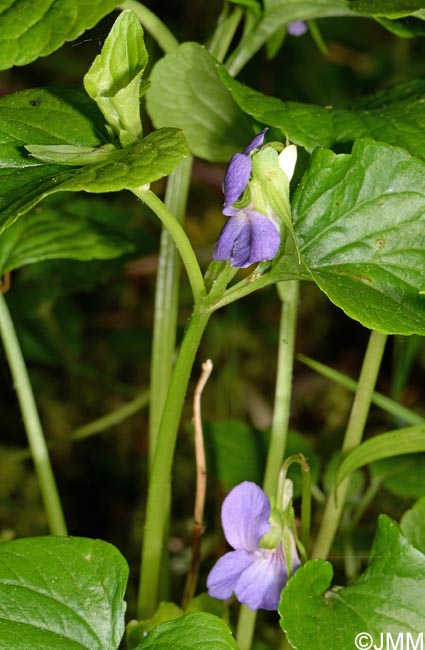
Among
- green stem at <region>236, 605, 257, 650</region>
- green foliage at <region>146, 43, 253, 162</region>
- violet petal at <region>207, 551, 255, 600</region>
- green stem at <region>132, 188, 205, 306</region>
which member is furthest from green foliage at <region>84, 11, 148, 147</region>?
green stem at <region>236, 605, 257, 650</region>

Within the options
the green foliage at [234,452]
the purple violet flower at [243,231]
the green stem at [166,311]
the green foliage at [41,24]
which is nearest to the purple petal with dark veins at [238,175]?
the purple violet flower at [243,231]

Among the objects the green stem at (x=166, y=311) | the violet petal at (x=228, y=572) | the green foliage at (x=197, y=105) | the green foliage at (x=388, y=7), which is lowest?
the violet petal at (x=228, y=572)

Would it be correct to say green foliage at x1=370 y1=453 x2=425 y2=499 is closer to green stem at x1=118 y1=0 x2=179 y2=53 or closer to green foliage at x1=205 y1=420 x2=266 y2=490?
green foliage at x1=205 y1=420 x2=266 y2=490

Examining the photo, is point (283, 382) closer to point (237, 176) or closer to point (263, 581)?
point (263, 581)

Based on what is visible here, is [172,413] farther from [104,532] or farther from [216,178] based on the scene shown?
[216,178]

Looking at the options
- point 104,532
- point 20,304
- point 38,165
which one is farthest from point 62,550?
point 20,304

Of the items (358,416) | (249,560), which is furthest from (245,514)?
(358,416)

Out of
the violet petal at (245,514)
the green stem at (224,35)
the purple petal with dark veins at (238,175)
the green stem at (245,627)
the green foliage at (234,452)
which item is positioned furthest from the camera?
the green foliage at (234,452)

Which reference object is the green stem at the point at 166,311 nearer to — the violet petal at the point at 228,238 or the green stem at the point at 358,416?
the green stem at the point at 358,416
